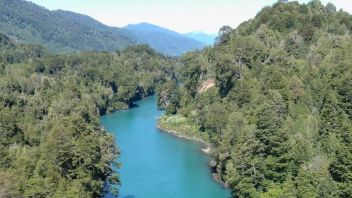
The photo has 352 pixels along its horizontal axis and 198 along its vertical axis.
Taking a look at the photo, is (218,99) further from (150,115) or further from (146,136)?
(150,115)

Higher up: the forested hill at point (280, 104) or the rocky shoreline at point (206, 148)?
the forested hill at point (280, 104)

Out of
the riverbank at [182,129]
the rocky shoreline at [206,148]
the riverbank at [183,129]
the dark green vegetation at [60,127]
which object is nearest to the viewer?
the dark green vegetation at [60,127]

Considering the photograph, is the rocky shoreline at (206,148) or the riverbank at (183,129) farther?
the riverbank at (183,129)

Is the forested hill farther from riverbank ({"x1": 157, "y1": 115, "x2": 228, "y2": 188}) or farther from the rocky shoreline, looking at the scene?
the rocky shoreline

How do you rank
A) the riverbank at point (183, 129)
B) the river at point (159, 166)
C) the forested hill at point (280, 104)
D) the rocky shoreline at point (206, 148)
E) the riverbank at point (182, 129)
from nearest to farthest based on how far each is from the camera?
the forested hill at point (280, 104), the river at point (159, 166), the rocky shoreline at point (206, 148), the riverbank at point (183, 129), the riverbank at point (182, 129)

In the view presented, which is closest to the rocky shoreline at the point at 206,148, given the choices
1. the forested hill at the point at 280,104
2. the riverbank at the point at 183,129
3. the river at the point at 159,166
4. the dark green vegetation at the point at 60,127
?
the riverbank at the point at 183,129

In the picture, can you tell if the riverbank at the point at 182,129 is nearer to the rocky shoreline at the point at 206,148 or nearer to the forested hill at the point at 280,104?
→ the rocky shoreline at the point at 206,148
